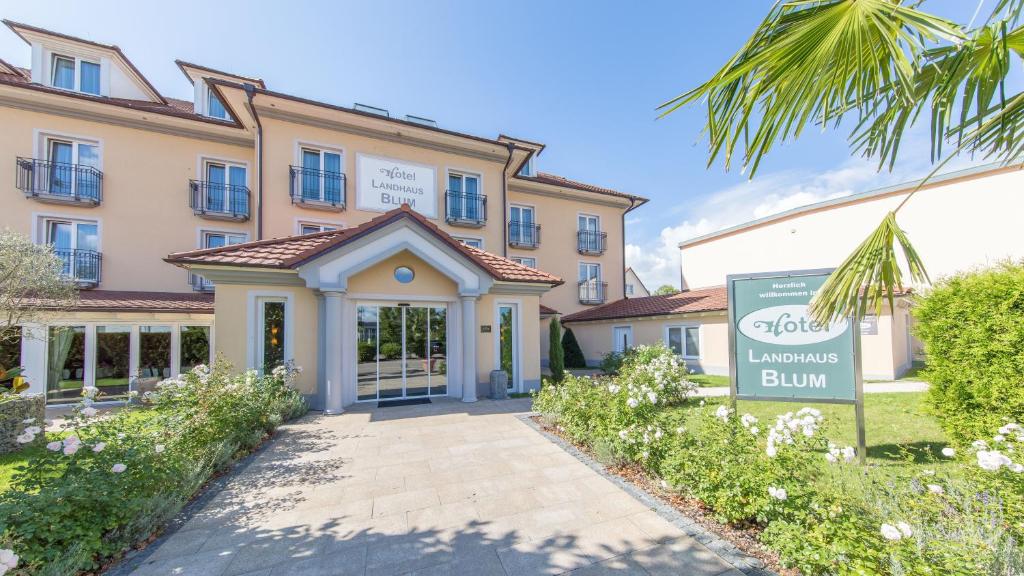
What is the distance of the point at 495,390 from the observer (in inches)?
416

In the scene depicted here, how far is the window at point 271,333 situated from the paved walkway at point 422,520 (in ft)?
10.9

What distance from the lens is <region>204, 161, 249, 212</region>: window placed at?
14508mm

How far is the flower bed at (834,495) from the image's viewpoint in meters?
2.52

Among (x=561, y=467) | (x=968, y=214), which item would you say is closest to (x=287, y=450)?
(x=561, y=467)

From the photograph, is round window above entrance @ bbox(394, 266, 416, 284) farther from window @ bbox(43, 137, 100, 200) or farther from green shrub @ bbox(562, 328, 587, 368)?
green shrub @ bbox(562, 328, 587, 368)

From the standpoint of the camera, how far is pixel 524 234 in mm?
20578

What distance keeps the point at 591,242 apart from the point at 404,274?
1468cm

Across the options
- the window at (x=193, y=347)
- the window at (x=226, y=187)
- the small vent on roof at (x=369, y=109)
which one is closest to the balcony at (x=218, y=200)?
the window at (x=226, y=187)

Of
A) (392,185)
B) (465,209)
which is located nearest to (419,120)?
(392,185)

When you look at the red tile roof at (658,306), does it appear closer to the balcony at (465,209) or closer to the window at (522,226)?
the window at (522,226)

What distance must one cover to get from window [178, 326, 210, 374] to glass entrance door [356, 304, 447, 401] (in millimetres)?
7124

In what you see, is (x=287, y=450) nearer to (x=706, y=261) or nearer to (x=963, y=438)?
(x=963, y=438)

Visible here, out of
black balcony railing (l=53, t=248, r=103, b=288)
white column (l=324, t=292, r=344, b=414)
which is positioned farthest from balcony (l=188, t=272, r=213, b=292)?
white column (l=324, t=292, r=344, b=414)

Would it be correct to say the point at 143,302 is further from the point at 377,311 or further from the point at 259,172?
the point at 377,311
